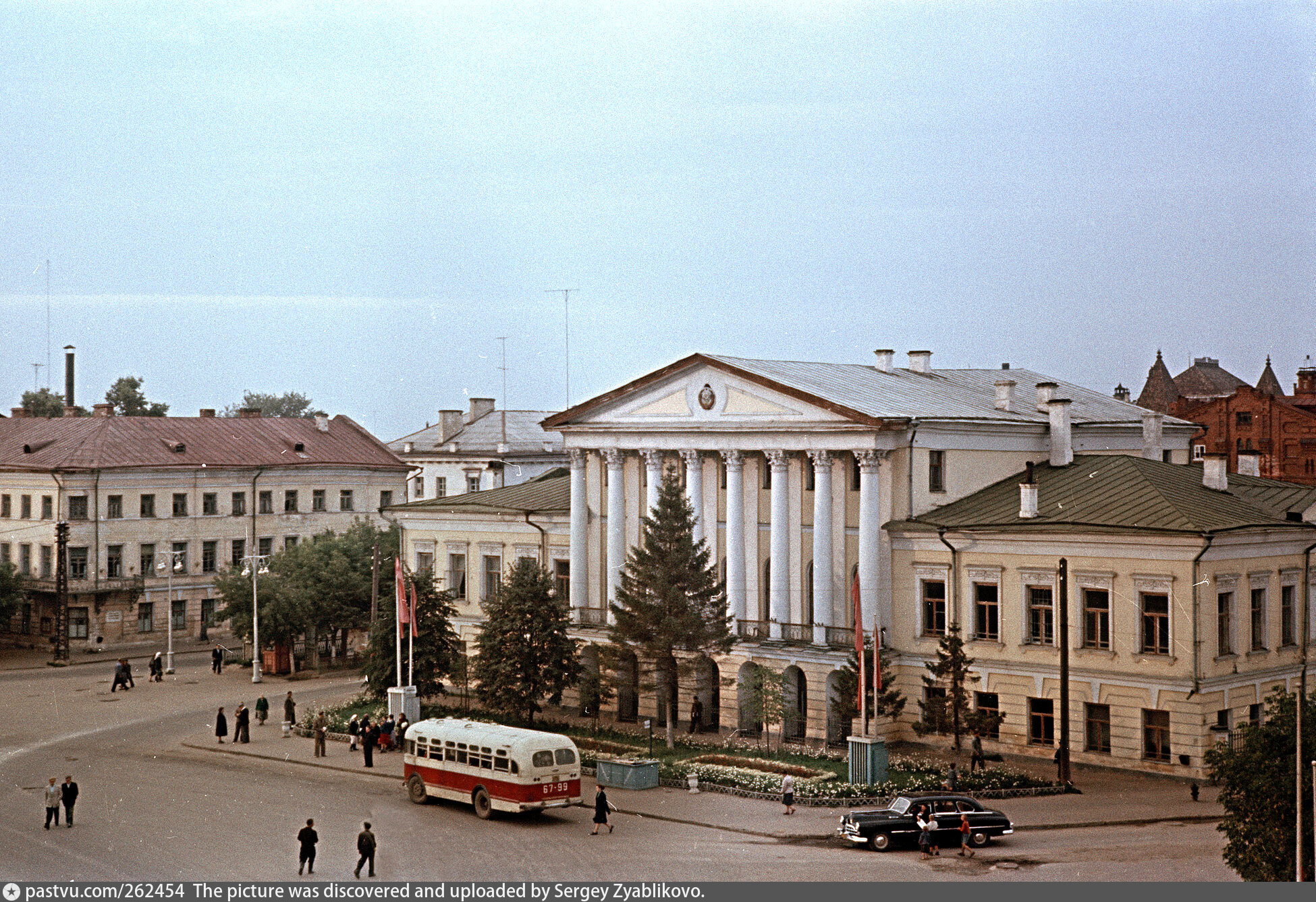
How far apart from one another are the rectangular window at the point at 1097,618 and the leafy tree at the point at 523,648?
58.7 feet

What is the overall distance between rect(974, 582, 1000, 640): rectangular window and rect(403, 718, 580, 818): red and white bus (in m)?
16.0

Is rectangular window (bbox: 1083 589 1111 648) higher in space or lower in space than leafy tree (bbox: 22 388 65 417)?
lower

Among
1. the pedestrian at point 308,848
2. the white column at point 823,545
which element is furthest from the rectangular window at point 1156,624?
the pedestrian at point 308,848

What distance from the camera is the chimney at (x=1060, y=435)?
185 ft

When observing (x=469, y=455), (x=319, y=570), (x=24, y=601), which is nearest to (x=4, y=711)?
(x=319, y=570)

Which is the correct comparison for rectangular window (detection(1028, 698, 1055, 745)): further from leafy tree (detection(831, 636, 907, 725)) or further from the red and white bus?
the red and white bus

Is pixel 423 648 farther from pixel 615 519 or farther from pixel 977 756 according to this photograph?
pixel 977 756

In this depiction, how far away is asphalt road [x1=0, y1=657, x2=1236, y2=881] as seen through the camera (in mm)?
33875

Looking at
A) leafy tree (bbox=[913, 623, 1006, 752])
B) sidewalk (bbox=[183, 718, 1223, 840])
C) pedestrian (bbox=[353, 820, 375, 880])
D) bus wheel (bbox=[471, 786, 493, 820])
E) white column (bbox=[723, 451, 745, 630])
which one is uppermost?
white column (bbox=[723, 451, 745, 630])

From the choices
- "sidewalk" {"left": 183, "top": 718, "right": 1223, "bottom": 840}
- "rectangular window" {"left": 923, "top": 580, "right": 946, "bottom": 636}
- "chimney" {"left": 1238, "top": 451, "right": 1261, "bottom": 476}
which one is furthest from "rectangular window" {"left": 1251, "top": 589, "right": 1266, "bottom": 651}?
"chimney" {"left": 1238, "top": 451, "right": 1261, "bottom": 476}

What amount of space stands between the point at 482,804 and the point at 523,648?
519 inches

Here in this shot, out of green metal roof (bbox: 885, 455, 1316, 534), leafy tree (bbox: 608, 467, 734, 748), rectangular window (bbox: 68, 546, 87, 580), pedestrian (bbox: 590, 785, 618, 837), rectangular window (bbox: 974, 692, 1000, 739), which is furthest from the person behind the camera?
rectangular window (bbox: 68, 546, 87, 580)

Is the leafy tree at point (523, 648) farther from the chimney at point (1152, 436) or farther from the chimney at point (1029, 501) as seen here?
the chimney at point (1152, 436)

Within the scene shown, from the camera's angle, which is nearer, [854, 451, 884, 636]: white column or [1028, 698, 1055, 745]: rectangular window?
[1028, 698, 1055, 745]: rectangular window
